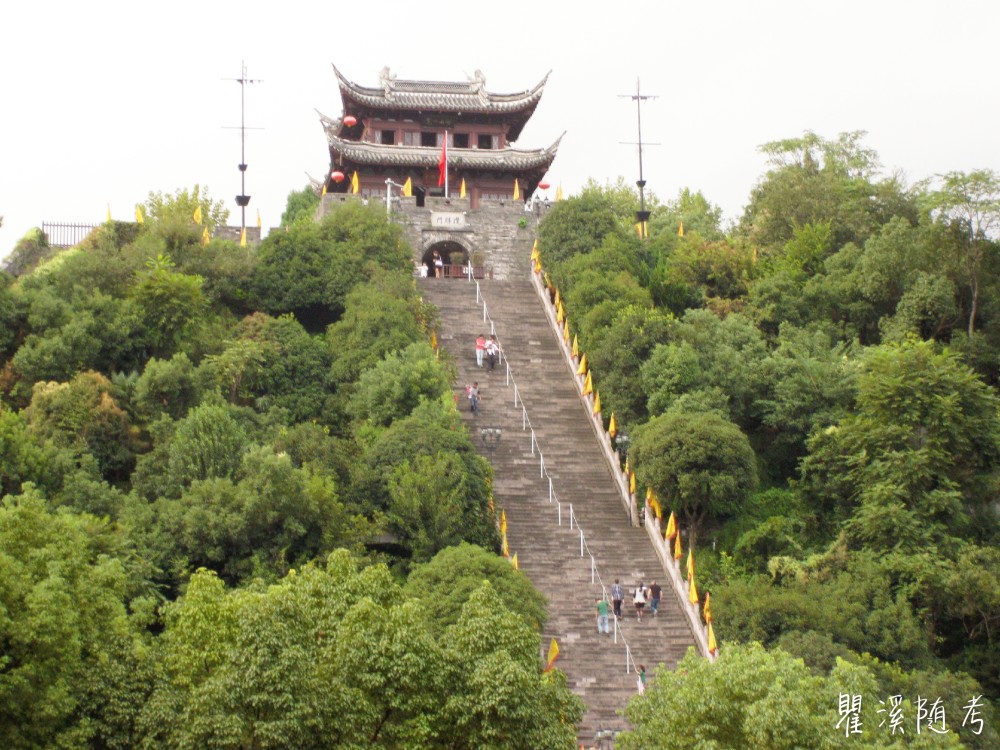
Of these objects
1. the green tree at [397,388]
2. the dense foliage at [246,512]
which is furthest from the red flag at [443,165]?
the green tree at [397,388]

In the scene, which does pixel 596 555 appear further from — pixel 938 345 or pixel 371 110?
pixel 371 110

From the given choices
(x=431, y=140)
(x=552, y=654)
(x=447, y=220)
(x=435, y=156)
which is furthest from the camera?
(x=431, y=140)

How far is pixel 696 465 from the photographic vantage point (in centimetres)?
3872

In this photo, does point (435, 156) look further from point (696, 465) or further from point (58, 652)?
point (58, 652)

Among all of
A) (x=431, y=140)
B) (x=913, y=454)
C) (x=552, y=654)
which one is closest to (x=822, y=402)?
(x=913, y=454)

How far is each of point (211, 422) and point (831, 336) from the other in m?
16.8

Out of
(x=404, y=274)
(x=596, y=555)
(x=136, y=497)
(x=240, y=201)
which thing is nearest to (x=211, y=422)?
(x=136, y=497)

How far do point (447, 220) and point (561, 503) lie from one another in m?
17.8

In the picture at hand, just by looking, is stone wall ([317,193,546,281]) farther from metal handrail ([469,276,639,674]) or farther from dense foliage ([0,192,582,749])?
metal handrail ([469,276,639,674])

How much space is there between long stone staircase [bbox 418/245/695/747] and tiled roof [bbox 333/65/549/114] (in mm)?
10545

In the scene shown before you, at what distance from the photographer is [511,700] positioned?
1032 inches

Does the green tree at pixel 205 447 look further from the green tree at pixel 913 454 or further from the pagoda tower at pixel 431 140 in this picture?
the pagoda tower at pixel 431 140

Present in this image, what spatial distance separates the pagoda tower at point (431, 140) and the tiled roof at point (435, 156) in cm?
3

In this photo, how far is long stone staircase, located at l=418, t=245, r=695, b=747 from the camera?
3531cm
